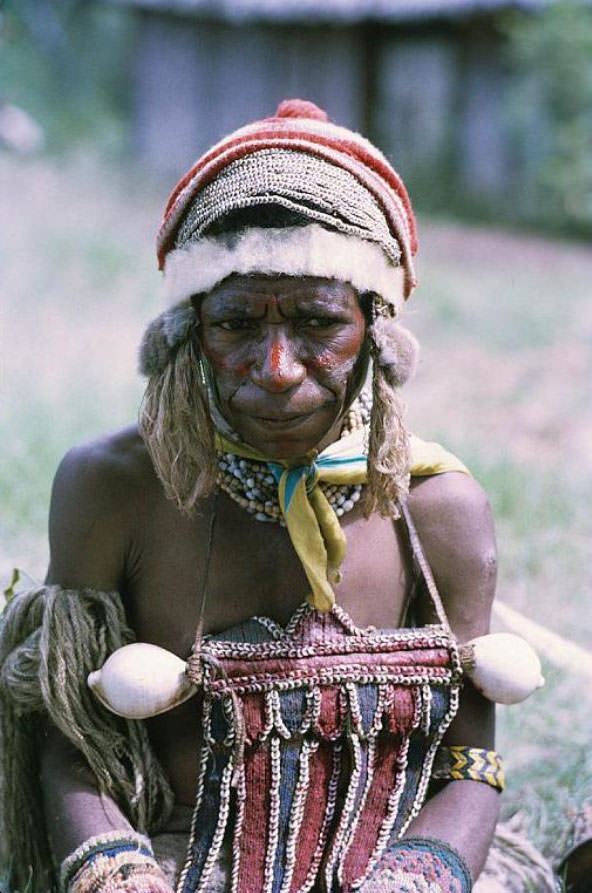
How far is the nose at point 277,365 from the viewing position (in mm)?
1907

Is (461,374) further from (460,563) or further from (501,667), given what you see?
(501,667)

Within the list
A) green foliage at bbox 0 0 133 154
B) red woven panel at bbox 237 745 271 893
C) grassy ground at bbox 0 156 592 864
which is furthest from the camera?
green foliage at bbox 0 0 133 154

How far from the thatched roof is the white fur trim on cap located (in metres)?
9.26

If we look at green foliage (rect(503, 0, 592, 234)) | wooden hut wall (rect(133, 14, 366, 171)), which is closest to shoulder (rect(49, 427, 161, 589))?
green foliage (rect(503, 0, 592, 234))

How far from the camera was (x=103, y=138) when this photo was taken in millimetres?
10828

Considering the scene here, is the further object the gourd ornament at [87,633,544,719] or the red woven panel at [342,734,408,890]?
the red woven panel at [342,734,408,890]

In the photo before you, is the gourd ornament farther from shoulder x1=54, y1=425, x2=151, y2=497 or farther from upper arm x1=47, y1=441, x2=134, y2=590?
shoulder x1=54, y1=425, x2=151, y2=497

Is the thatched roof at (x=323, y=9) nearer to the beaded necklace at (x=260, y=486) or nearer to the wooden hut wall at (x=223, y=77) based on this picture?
the wooden hut wall at (x=223, y=77)

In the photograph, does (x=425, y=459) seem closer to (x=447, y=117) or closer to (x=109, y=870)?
(x=109, y=870)

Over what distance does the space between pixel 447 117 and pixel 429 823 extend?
32.0ft

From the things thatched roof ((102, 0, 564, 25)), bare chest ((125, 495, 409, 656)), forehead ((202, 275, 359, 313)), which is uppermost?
thatched roof ((102, 0, 564, 25))

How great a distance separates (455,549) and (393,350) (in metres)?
0.42

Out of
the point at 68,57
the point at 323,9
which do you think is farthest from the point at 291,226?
the point at 68,57

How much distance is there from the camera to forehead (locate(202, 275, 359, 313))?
1.94 meters
